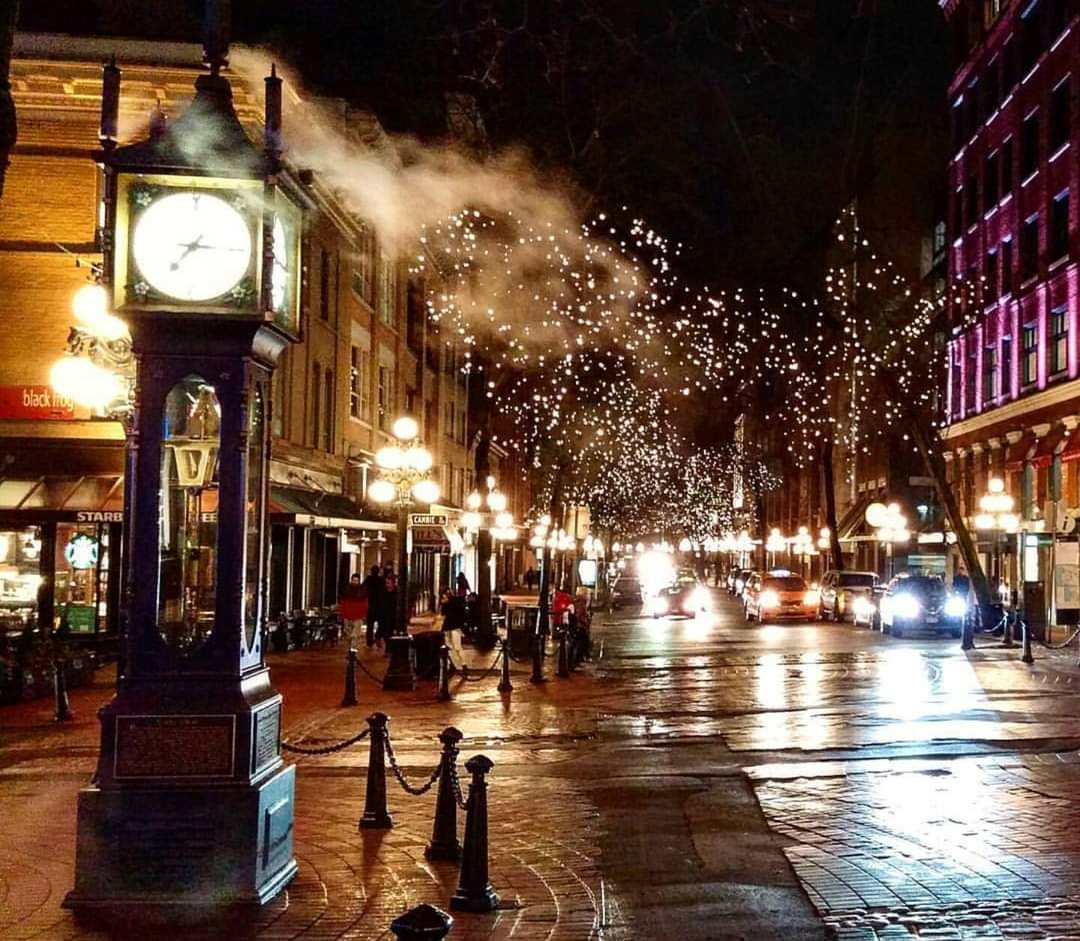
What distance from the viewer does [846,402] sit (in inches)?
2736

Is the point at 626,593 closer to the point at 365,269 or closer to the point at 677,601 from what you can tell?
the point at 677,601

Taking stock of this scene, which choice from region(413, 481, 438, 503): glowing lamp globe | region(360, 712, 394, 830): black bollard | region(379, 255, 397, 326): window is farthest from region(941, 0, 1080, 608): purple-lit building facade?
region(360, 712, 394, 830): black bollard

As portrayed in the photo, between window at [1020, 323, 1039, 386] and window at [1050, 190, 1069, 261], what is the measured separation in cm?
282

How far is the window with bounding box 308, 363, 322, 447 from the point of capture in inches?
1248

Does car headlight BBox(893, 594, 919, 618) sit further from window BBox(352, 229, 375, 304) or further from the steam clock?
the steam clock

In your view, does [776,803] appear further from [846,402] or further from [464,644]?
[846,402]

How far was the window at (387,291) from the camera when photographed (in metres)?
38.7

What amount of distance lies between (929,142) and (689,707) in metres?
52.0

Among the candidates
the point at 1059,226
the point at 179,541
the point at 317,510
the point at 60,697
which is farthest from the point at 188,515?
the point at 1059,226

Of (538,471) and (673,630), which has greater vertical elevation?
(538,471)

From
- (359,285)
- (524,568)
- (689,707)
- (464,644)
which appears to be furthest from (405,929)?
(524,568)

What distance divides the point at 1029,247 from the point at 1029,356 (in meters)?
3.68

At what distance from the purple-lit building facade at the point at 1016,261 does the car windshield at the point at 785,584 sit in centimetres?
706

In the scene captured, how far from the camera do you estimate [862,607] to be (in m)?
43.0
